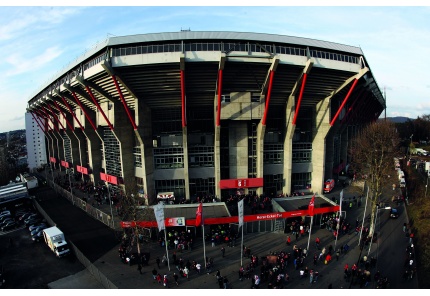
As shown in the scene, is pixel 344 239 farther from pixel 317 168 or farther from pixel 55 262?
pixel 55 262

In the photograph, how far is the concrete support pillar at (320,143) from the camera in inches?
1470

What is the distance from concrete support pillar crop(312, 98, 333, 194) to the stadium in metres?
0.14

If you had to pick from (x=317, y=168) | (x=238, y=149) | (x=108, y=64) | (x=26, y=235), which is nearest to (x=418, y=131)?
(x=317, y=168)

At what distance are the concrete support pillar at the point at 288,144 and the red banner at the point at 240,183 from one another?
13.9 feet

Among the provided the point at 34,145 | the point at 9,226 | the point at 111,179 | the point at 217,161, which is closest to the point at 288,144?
the point at 217,161

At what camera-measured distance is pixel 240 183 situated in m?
35.3

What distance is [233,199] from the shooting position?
115 ft

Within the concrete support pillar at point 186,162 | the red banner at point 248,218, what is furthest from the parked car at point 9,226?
the concrete support pillar at point 186,162

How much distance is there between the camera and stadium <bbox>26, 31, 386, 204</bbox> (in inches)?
1148

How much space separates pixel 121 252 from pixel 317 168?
28741 mm

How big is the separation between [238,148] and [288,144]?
22.4 feet

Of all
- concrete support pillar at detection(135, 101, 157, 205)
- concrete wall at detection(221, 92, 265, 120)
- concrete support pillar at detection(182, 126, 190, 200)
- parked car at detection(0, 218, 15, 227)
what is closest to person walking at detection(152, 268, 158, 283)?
concrete support pillar at detection(182, 126, 190, 200)

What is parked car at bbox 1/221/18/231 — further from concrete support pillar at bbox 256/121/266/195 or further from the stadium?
concrete support pillar at bbox 256/121/266/195

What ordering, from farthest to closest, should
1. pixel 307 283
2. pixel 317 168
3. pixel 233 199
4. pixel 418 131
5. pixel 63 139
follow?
1. pixel 418 131
2. pixel 63 139
3. pixel 317 168
4. pixel 233 199
5. pixel 307 283
